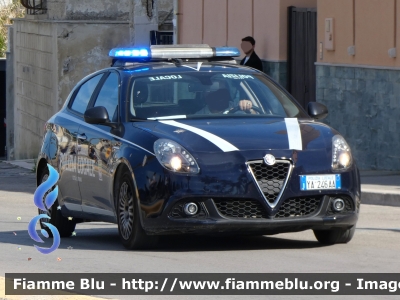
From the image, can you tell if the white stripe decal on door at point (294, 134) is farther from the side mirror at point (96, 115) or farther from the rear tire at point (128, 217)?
the side mirror at point (96, 115)

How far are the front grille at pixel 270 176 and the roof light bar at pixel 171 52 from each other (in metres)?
2.26

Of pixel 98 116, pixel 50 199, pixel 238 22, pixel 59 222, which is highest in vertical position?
pixel 238 22

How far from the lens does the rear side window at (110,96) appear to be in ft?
33.0

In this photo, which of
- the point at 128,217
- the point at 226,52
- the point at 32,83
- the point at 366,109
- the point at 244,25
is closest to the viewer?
the point at 128,217

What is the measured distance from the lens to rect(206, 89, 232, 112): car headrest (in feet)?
32.4

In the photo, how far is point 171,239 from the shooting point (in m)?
10.1

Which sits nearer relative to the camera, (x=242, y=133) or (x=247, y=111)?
(x=242, y=133)

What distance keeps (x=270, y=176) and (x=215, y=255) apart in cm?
75

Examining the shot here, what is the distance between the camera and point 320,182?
8.95m

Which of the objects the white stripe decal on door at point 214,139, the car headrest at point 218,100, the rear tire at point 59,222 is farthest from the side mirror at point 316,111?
the rear tire at point 59,222

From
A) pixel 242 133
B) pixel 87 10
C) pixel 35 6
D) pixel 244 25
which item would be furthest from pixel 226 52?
pixel 35 6

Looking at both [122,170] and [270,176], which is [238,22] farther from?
[270,176]

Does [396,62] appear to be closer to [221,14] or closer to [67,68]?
[221,14]

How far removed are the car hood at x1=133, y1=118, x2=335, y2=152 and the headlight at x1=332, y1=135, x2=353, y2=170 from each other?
0.06 metres
